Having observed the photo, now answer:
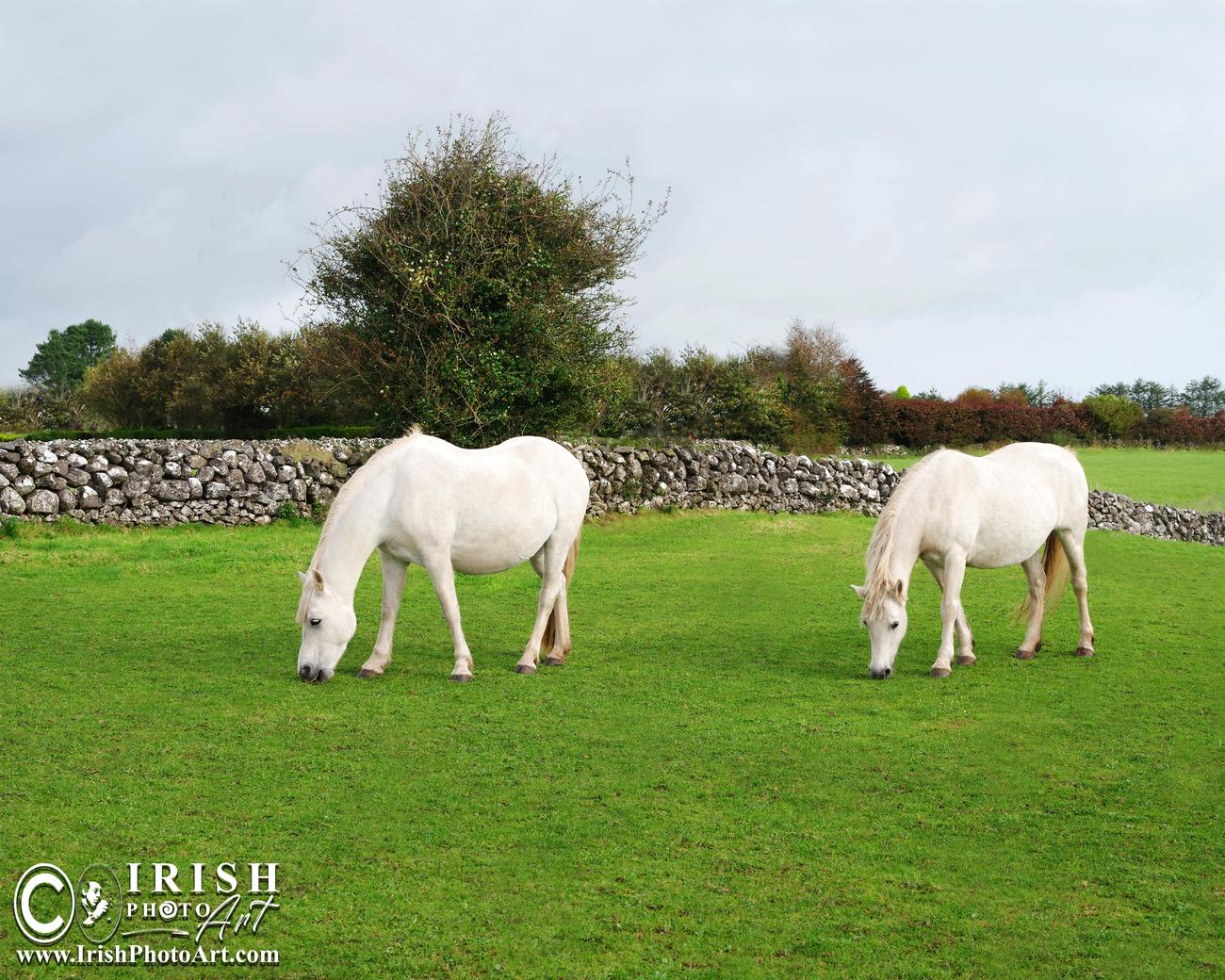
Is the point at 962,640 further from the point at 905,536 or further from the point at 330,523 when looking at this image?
the point at 330,523

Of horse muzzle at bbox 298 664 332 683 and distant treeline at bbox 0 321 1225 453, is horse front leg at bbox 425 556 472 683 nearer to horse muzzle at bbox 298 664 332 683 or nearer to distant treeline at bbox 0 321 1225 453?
horse muzzle at bbox 298 664 332 683

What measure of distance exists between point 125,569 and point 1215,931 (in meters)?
12.5

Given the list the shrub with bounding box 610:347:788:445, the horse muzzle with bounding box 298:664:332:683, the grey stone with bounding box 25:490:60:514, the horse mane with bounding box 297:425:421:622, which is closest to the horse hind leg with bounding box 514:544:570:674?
the horse muzzle with bounding box 298:664:332:683

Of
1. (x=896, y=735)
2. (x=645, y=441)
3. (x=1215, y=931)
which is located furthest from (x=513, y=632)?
(x=645, y=441)

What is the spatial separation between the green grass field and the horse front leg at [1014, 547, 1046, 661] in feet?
68.1

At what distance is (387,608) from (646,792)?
11.7 ft

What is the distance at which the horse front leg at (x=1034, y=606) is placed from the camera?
9.84m

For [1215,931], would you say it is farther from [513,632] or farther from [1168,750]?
[513,632]

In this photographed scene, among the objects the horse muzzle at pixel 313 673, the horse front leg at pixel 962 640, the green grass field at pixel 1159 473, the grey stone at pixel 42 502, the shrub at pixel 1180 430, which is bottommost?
the horse muzzle at pixel 313 673

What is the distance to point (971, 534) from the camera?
9078mm

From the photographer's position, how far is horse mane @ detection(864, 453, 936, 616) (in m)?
8.49

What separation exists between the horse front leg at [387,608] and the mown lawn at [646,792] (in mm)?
179

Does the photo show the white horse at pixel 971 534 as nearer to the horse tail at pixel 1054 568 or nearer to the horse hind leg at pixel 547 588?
the horse tail at pixel 1054 568

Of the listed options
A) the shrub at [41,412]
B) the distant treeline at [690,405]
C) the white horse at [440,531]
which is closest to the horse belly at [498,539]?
the white horse at [440,531]
